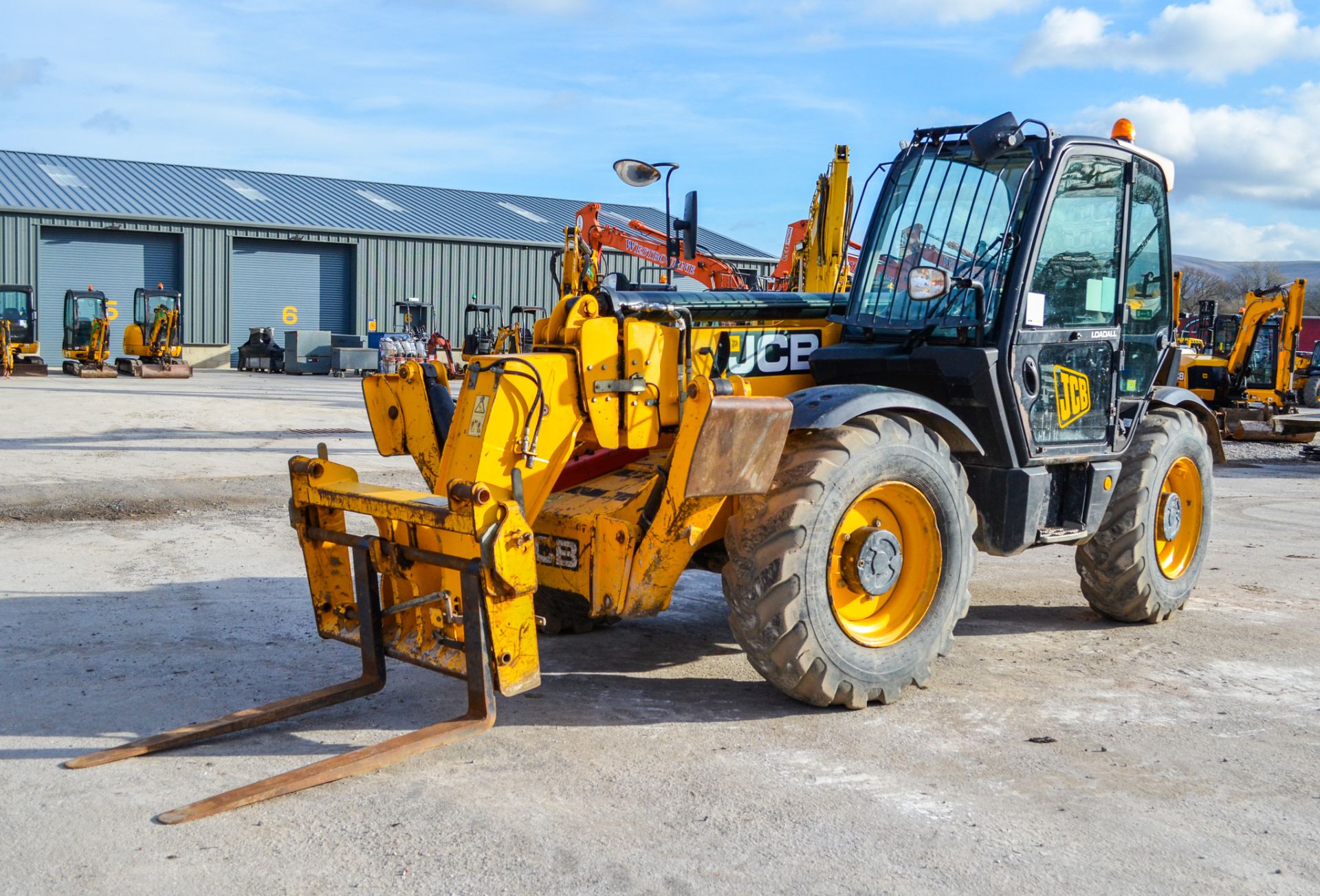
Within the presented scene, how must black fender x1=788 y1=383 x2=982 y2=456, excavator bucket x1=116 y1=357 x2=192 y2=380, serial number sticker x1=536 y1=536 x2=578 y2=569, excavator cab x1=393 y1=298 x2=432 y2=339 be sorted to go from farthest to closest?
excavator cab x1=393 y1=298 x2=432 y2=339
excavator bucket x1=116 y1=357 x2=192 y2=380
serial number sticker x1=536 y1=536 x2=578 y2=569
black fender x1=788 y1=383 x2=982 y2=456

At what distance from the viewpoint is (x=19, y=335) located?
31.6m

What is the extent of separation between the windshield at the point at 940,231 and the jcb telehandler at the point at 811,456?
0.01 m

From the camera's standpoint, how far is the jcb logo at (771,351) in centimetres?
572

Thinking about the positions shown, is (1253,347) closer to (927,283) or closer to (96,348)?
(927,283)

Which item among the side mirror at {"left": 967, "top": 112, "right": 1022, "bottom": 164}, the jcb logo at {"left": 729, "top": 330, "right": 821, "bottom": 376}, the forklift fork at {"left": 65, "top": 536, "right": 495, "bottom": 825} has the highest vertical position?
the side mirror at {"left": 967, "top": 112, "right": 1022, "bottom": 164}

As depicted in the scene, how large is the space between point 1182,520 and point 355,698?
4.93m

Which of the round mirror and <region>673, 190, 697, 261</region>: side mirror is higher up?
the round mirror

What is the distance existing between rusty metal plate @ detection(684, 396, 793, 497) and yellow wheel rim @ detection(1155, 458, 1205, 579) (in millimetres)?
3293

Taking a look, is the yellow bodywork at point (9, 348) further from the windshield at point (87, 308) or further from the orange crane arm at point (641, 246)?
the orange crane arm at point (641, 246)

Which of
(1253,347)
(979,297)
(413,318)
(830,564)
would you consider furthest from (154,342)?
(830,564)

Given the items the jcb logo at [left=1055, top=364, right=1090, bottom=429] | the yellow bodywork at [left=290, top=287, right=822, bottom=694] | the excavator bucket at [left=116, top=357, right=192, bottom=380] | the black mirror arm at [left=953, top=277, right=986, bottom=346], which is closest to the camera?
the yellow bodywork at [left=290, top=287, right=822, bottom=694]

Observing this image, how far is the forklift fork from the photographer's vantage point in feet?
13.0

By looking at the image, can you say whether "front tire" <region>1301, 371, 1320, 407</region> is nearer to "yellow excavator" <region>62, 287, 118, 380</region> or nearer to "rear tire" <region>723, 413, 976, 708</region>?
"rear tire" <region>723, 413, 976, 708</region>

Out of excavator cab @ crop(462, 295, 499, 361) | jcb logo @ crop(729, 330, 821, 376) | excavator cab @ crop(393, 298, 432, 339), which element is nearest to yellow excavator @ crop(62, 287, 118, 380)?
excavator cab @ crop(393, 298, 432, 339)
